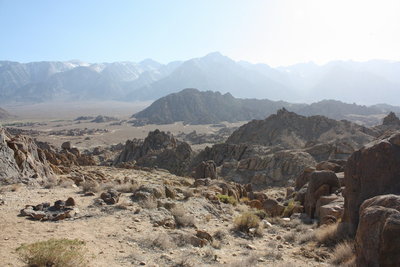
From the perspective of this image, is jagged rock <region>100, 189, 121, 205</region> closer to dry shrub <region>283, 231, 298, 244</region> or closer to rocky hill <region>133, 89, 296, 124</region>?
dry shrub <region>283, 231, 298, 244</region>

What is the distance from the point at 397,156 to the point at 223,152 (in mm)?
38832

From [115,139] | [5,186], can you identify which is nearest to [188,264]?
[5,186]

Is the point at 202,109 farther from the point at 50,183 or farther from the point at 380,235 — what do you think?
the point at 380,235

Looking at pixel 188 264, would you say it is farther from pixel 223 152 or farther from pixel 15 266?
pixel 223 152

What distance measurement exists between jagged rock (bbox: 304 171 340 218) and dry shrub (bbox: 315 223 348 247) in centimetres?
423

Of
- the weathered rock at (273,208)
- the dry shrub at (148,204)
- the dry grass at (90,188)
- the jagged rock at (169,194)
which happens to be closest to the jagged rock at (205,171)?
the weathered rock at (273,208)

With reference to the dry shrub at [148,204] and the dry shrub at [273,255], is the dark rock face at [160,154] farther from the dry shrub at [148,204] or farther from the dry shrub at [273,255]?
the dry shrub at [273,255]

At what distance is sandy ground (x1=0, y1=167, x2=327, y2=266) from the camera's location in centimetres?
765

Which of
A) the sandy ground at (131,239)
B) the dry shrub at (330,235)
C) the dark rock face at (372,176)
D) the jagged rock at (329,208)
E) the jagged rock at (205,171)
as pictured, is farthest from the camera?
the jagged rock at (205,171)

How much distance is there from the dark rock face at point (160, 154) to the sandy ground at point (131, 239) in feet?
102

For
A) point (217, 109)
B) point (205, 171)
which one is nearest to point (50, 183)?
point (205, 171)

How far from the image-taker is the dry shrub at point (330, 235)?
941 centimetres

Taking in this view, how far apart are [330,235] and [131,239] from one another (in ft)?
18.0

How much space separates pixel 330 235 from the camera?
9766mm
